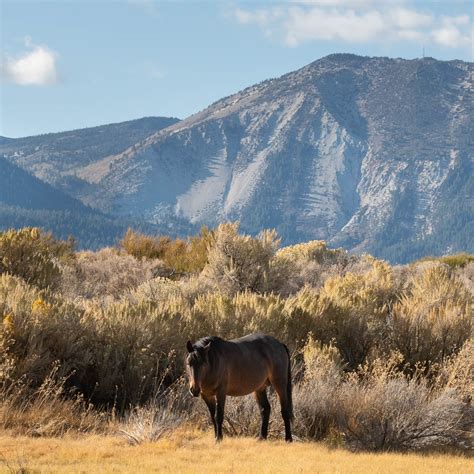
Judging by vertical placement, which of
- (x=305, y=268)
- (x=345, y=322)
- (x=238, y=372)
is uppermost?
(x=238, y=372)

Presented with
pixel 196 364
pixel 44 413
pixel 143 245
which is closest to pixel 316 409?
pixel 196 364

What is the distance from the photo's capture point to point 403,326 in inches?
570

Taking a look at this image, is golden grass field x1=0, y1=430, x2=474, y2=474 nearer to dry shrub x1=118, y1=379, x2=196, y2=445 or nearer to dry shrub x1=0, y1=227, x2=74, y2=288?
dry shrub x1=118, y1=379, x2=196, y2=445

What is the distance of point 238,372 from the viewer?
952 centimetres

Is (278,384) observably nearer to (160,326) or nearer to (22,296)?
(160,326)

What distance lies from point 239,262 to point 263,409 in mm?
11965

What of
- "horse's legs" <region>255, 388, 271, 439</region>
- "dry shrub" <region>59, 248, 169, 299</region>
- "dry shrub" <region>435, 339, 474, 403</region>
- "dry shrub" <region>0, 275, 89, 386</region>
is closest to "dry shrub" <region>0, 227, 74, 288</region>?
"dry shrub" <region>59, 248, 169, 299</region>

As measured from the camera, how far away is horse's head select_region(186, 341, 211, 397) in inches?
345

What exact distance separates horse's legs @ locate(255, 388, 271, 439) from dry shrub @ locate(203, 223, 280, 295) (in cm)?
1043

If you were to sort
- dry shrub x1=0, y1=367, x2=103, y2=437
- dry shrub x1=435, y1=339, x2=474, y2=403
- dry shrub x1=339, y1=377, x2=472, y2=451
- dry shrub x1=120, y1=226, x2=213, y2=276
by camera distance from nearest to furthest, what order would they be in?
dry shrub x1=0, y1=367, x2=103, y2=437 < dry shrub x1=339, y1=377, x2=472, y2=451 < dry shrub x1=435, y1=339, x2=474, y2=403 < dry shrub x1=120, y1=226, x2=213, y2=276

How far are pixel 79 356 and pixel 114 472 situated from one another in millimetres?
3683

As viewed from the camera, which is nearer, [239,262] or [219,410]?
[219,410]

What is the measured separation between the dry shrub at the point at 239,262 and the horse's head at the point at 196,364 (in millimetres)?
11603

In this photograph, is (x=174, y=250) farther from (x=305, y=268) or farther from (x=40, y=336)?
(x=40, y=336)
